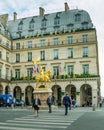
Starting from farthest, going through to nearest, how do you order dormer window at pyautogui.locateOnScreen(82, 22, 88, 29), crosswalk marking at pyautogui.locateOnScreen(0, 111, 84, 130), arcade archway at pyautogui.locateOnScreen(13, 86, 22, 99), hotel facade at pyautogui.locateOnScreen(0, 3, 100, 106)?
arcade archway at pyautogui.locateOnScreen(13, 86, 22, 99)
dormer window at pyautogui.locateOnScreen(82, 22, 88, 29)
hotel facade at pyautogui.locateOnScreen(0, 3, 100, 106)
crosswalk marking at pyautogui.locateOnScreen(0, 111, 84, 130)

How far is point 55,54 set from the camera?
214 feet

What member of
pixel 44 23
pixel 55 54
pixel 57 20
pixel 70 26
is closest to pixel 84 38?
pixel 70 26

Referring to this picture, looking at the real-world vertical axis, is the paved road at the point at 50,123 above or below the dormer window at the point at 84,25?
below

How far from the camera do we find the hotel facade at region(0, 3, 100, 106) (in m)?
61.9

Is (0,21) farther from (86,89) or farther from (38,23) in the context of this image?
(86,89)

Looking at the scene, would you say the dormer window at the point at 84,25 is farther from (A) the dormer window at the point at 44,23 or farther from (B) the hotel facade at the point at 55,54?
(A) the dormer window at the point at 44,23

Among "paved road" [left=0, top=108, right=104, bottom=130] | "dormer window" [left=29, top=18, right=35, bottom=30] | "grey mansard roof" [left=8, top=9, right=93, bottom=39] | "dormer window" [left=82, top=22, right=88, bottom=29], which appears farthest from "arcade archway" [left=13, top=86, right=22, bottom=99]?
"paved road" [left=0, top=108, right=104, bottom=130]

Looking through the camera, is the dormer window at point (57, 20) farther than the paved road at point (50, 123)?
Yes

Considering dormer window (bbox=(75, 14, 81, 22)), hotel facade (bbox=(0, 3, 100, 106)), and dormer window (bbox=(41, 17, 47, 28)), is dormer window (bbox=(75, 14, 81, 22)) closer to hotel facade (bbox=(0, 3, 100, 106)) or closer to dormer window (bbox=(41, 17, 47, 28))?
hotel facade (bbox=(0, 3, 100, 106))

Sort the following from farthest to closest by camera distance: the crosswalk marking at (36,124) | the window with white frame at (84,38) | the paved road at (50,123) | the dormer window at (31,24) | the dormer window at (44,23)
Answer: the dormer window at (31,24)
the dormer window at (44,23)
the window with white frame at (84,38)
the paved road at (50,123)
the crosswalk marking at (36,124)

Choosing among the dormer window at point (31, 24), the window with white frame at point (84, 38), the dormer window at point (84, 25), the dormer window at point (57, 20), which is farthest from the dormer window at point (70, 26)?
the dormer window at point (31, 24)

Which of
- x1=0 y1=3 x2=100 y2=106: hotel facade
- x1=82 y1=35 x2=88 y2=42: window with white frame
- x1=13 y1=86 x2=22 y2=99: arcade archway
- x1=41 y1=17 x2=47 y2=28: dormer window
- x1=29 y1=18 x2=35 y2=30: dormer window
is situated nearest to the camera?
x1=0 y1=3 x2=100 y2=106: hotel facade

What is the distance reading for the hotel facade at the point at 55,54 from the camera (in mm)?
61906

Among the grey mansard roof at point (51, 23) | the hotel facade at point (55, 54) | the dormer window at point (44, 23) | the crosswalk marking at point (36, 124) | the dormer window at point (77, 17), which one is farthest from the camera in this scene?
the dormer window at point (44, 23)
